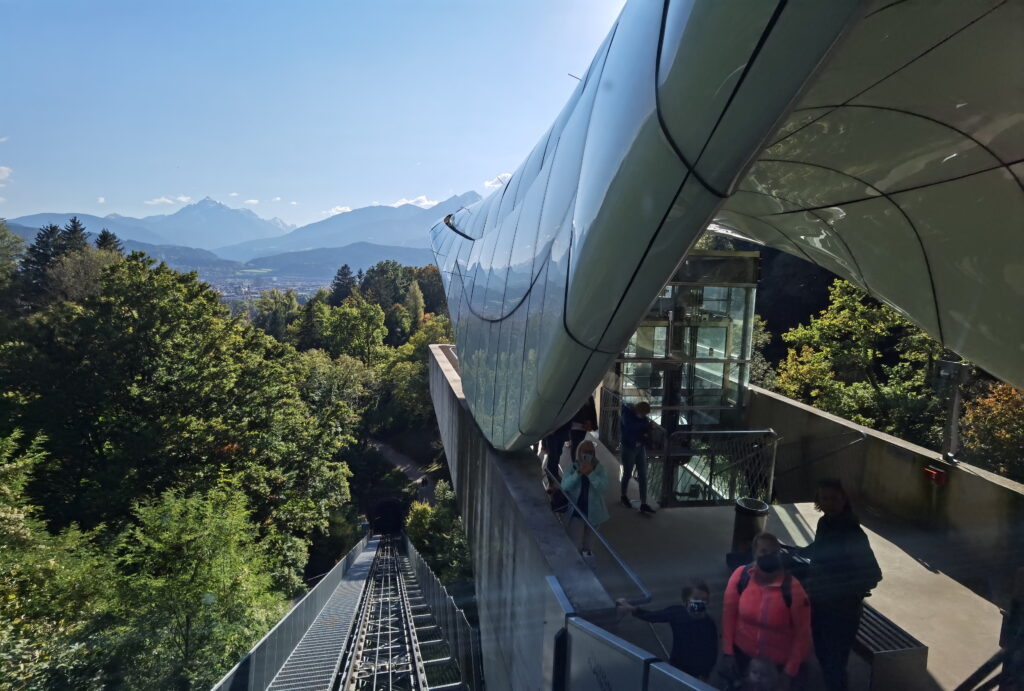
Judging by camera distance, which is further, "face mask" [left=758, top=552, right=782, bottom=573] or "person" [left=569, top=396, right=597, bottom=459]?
"person" [left=569, top=396, right=597, bottom=459]

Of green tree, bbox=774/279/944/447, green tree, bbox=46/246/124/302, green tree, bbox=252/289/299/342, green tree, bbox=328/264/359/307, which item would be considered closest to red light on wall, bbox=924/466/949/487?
green tree, bbox=774/279/944/447

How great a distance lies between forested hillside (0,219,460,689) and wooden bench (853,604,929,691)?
9.51 meters

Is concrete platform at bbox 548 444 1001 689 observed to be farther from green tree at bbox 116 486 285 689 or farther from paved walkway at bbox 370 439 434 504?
paved walkway at bbox 370 439 434 504

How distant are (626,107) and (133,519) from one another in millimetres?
20353

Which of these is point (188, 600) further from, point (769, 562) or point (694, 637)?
point (769, 562)

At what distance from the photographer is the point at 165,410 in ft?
64.4

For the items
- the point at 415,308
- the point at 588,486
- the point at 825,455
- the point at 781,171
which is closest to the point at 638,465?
the point at 588,486

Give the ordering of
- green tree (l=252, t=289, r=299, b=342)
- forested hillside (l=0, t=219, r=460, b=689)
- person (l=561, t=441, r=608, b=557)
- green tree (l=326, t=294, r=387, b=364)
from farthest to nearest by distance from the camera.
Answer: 1. green tree (l=252, t=289, r=299, b=342)
2. green tree (l=326, t=294, r=387, b=364)
3. forested hillside (l=0, t=219, r=460, b=689)
4. person (l=561, t=441, r=608, b=557)

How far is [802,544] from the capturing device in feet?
18.9

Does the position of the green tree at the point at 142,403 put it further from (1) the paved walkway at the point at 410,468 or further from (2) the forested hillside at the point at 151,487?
(1) the paved walkway at the point at 410,468

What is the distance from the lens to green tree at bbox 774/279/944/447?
14312 mm

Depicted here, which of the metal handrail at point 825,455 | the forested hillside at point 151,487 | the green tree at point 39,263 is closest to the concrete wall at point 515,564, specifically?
the metal handrail at point 825,455

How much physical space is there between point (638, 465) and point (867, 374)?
15967 mm

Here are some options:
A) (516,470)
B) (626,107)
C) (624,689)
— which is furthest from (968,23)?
(516,470)
